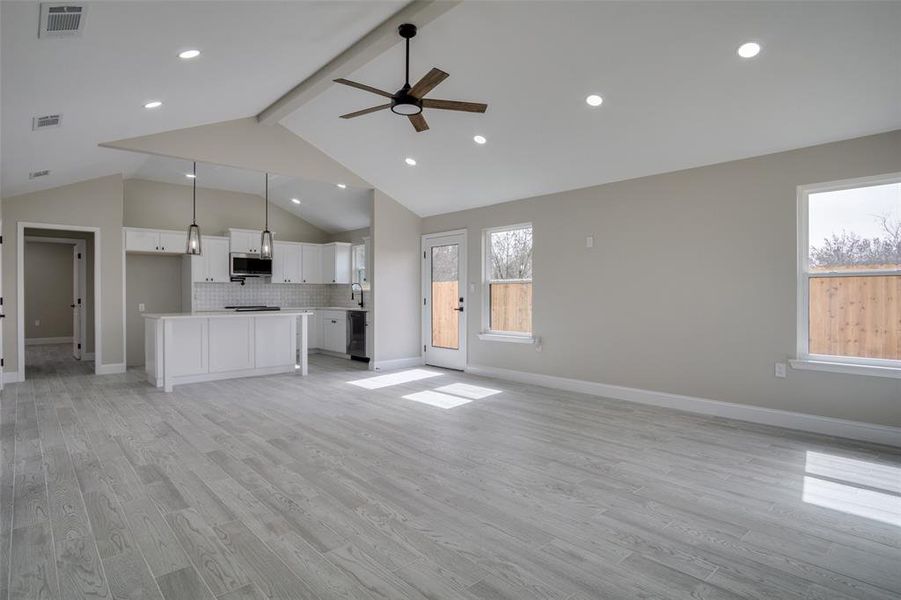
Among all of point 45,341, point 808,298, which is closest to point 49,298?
point 45,341

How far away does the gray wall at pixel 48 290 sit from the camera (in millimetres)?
10648

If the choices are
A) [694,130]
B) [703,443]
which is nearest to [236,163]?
[694,130]

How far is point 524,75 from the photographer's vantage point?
4.11 metres

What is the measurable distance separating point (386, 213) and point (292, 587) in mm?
5956

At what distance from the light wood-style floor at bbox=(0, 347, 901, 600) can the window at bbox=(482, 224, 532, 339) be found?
6.73 ft

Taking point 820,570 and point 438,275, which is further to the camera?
point 438,275

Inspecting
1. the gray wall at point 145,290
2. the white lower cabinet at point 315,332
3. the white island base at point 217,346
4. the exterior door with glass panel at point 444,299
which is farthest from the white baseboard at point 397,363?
the gray wall at point 145,290

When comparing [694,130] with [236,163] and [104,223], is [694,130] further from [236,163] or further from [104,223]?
[104,223]

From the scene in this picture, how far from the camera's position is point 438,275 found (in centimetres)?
754

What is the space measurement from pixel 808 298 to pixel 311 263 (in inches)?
317

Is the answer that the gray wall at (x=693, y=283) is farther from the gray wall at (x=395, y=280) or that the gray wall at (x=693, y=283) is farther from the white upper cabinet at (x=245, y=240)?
the white upper cabinet at (x=245, y=240)

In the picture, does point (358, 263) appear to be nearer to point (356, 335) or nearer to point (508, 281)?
point (356, 335)

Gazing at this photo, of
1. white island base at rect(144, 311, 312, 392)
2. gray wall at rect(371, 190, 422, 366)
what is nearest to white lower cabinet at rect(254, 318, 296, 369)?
white island base at rect(144, 311, 312, 392)

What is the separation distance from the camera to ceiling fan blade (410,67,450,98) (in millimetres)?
3068
